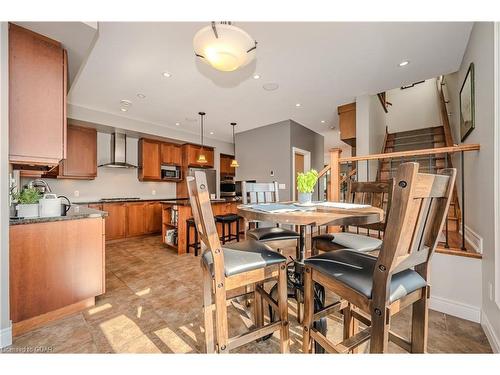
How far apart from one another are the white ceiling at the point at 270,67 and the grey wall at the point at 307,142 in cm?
75

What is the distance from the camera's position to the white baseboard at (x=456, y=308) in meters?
1.73

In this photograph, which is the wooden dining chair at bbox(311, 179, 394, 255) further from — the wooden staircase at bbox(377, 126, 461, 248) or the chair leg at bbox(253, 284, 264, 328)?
the wooden staircase at bbox(377, 126, 461, 248)

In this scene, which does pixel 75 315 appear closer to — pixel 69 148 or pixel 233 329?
pixel 233 329

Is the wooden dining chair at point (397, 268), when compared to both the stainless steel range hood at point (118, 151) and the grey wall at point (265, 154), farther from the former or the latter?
the stainless steel range hood at point (118, 151)

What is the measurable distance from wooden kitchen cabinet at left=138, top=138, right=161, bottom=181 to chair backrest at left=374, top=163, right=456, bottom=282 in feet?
18.1

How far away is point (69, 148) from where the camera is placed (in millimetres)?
4238

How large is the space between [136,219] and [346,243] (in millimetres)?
4675

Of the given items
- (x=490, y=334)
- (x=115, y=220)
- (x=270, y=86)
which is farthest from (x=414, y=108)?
(x=115, y=220)

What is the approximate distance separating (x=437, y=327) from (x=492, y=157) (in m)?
1.33

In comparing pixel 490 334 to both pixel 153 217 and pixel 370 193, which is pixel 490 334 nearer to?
pixel 370 193

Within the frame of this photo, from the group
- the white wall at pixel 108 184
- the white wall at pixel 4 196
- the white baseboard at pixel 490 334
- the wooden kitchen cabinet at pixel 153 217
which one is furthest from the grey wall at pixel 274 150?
the white wall at pixel 4 196

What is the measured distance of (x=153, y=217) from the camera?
5.15 meters

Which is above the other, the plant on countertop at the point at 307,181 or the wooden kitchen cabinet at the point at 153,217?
the plant on countertop at the point at 307,181
